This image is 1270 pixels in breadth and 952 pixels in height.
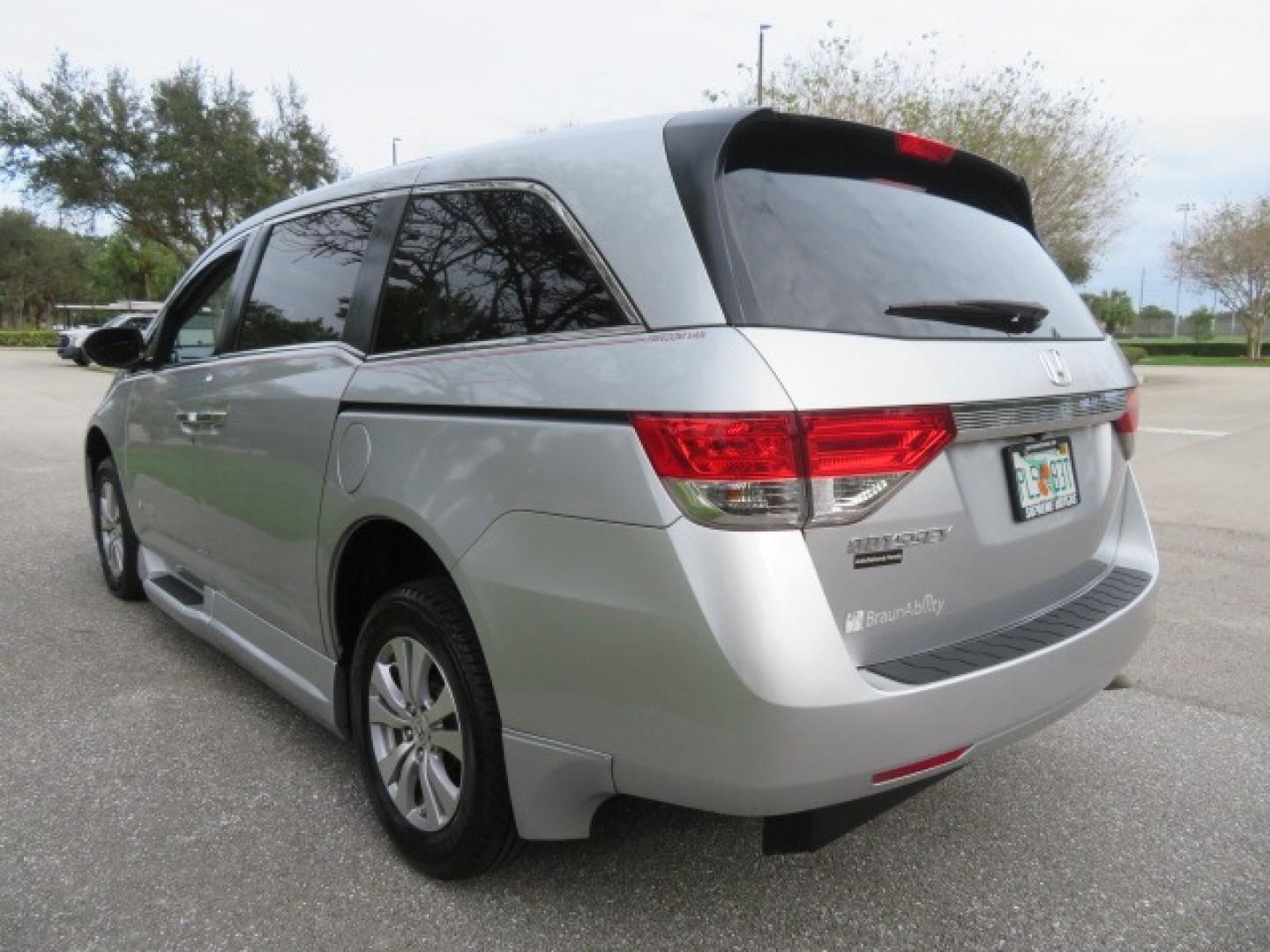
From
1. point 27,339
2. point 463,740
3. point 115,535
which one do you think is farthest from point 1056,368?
point 27,339

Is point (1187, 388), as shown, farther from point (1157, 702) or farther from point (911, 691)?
point (911, 691)

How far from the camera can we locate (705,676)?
1712 mm

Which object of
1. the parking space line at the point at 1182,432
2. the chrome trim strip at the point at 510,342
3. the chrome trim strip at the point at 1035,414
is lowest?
the parking space line at the point at 1182,432

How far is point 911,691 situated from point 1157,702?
7.59 ft

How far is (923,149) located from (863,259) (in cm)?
51

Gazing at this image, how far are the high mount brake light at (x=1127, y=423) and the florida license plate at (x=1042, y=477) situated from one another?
0.36m

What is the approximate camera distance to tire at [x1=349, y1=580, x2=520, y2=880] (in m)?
2.15

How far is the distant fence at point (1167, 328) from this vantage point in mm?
77688

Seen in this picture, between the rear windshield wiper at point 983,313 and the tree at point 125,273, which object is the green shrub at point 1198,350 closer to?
the rear windshield wiper at point 983,313

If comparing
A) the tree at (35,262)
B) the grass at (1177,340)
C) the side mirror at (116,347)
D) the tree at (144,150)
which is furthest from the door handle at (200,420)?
the tree at (35,262)

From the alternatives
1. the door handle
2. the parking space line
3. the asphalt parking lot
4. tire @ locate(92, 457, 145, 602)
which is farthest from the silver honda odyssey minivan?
the parking space line

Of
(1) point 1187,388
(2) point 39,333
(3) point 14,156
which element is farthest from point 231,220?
(1) point 1187,388

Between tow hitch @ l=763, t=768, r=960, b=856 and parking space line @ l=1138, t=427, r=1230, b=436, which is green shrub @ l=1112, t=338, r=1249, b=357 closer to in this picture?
parking space line @ l=1138, t=427, r=1230, b=436

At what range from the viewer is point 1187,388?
72.8ft
